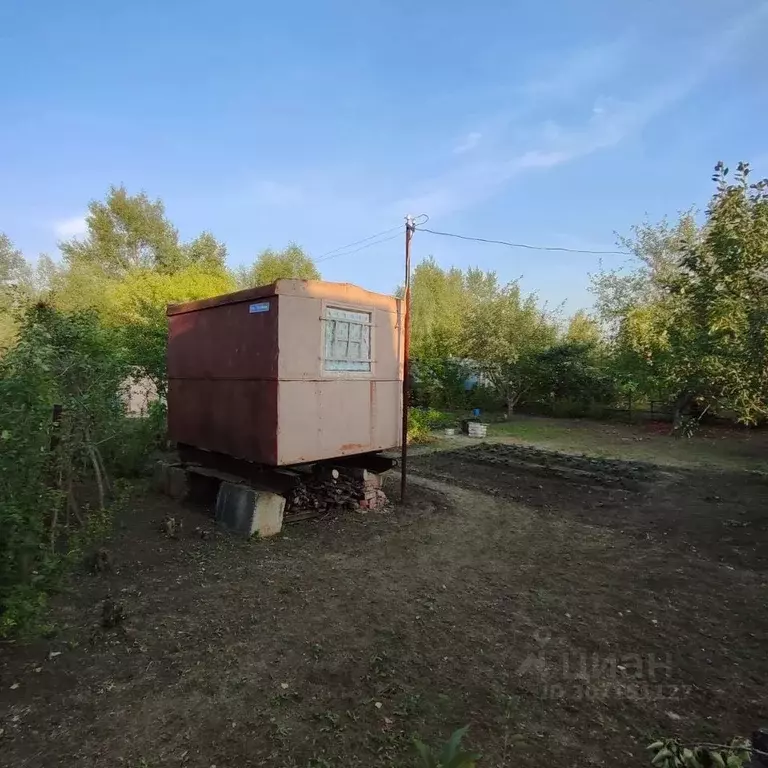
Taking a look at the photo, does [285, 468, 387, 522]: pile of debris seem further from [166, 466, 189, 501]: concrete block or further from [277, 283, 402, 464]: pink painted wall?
[166, 466, 189, 501]: concrete block

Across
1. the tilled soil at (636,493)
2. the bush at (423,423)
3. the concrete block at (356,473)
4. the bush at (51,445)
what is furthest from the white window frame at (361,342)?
the bush at (423,423)

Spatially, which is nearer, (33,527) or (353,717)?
(353,717)

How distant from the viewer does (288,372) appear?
15.9ft

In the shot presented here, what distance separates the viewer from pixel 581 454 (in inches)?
376

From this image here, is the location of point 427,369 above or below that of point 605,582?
above

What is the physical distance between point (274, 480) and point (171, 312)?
300 cm

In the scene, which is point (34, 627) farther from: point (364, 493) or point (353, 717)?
point (364, 493)

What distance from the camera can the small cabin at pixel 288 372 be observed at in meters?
4.86

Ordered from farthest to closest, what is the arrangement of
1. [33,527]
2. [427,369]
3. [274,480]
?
[427,369] < [274,480] < [33,527]

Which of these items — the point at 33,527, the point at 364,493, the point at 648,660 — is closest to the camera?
the point at 33,527

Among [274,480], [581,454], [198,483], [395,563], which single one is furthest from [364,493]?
[581,454]

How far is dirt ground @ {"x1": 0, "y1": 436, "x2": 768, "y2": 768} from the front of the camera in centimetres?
219

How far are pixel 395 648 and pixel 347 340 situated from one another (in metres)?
3.41

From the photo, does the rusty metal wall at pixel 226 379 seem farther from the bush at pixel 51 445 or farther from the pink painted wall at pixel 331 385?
the bush at pixel 51 445
